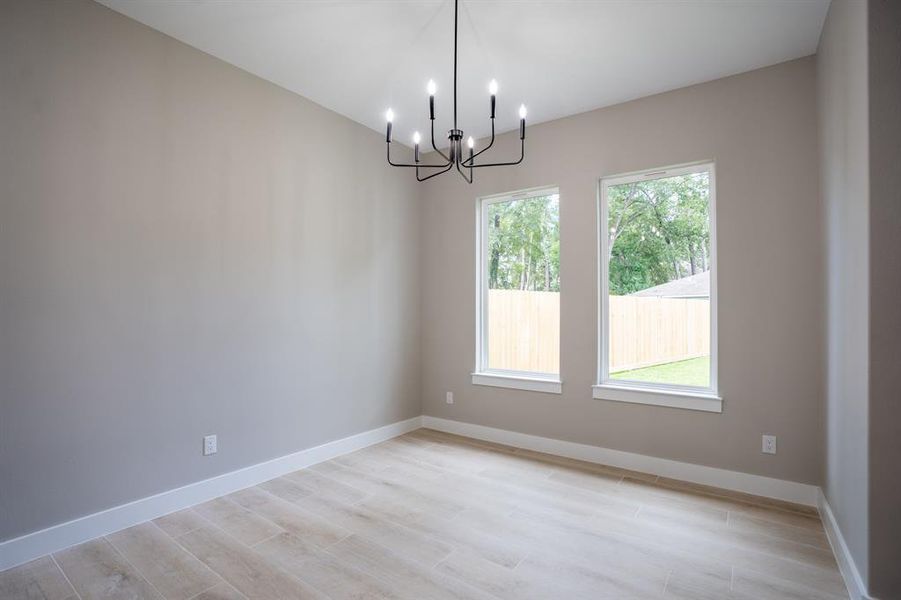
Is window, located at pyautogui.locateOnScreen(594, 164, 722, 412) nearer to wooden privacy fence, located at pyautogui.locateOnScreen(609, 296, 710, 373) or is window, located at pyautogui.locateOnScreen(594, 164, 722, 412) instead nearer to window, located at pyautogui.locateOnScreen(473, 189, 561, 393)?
wooden privacy fence, located at pyautogui.locateOnScreen(609, 296, 710, 373)

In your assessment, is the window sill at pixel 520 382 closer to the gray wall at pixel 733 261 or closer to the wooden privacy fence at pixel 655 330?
the gray wall at pixel 733 261

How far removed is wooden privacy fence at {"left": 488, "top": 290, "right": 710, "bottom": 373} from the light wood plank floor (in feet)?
3.08

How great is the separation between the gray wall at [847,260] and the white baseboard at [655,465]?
0.93ft

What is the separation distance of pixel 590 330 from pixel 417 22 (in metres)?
2.51

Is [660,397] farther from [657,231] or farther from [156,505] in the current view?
[156,505]

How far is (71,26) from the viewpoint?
2389 mm

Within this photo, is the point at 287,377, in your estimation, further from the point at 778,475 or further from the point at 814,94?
the point at 814,94

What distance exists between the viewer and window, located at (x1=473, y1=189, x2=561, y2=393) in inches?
159

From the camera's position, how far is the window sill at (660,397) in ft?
10.5

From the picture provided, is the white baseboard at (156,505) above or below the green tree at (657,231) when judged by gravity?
below

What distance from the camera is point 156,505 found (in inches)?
106

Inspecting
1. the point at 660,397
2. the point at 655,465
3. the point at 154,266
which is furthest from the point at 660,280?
the point at 154,266

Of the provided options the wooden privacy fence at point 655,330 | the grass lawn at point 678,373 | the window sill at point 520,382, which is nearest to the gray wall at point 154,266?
the window sill at point 520,382

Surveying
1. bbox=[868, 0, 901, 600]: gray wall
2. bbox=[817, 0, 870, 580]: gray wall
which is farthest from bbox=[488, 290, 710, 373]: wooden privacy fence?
bbox=[868, 0, 901, 600]: gray wall
